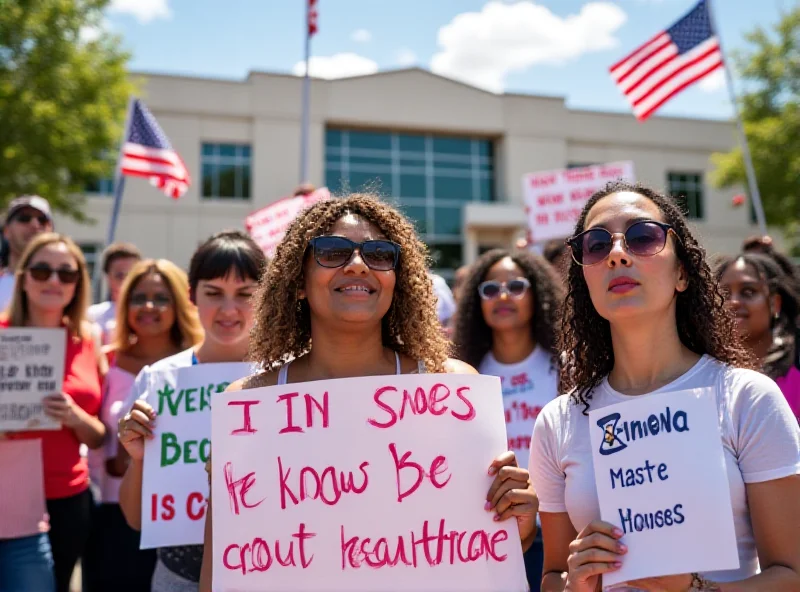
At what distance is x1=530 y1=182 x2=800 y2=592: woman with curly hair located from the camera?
5.55ft

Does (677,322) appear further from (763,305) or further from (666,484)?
(763,305)

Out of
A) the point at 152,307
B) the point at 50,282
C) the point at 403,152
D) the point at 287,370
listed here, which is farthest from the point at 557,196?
the point at 403,152

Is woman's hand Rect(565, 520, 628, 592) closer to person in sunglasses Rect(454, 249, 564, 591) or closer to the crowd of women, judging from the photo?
the crowd of women

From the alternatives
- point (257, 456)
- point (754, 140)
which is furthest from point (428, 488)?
point (754, 140)

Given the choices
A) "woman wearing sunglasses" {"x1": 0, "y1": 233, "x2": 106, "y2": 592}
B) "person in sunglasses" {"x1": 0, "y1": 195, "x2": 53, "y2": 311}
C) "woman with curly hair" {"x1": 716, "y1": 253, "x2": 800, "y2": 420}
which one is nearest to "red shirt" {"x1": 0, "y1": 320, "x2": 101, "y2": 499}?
"woman wearing sunglasses" {"x1": 0, "y1": 233, "x2": 106, "y2": 592}

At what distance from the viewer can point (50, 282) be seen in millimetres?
3799

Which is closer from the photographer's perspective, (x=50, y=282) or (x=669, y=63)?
(x=50, y=282)

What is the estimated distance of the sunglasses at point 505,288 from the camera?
4.32 meters

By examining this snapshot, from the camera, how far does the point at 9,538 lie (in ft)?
11.2

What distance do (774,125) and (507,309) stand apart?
70.5ft

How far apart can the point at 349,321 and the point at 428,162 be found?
26244 millimetres

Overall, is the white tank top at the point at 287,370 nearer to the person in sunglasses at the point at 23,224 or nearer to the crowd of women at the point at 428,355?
the crowd of women at the point at 428,355

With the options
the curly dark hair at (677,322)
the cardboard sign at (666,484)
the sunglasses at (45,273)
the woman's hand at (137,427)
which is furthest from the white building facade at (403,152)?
the cardboard sign at (666,484)

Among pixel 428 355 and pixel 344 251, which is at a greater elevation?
pixel 344 251
